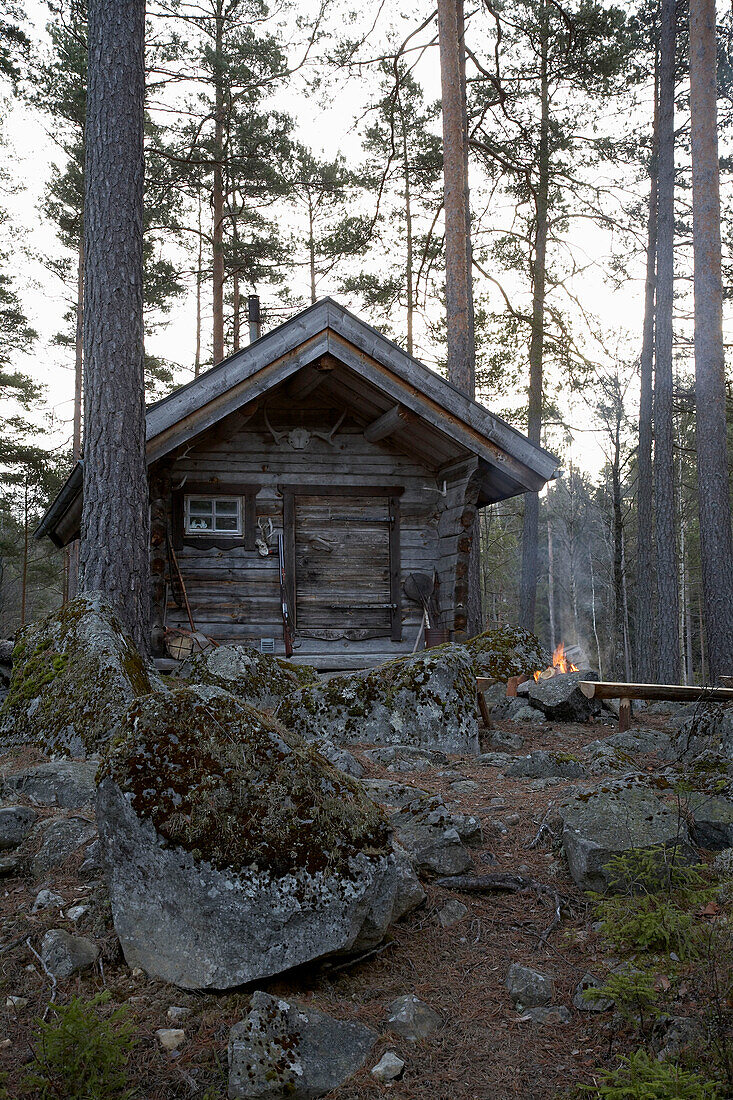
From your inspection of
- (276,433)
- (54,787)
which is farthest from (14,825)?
(276,433)

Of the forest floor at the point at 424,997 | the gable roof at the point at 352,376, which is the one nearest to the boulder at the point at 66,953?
the forest floor at the point at 424,997

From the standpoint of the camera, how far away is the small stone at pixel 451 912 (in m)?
3.43

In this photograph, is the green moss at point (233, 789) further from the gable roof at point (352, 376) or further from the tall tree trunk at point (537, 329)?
the tall tree trunk at point (537, 329)

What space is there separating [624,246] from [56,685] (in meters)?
18.8

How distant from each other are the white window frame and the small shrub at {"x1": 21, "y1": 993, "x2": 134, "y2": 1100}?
9.06m

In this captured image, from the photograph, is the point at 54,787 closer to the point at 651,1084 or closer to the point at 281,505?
the point at 651,1084

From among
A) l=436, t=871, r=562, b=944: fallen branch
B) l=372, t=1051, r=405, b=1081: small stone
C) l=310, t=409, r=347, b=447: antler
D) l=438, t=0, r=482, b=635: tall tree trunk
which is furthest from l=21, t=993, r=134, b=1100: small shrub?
l=438, t=0, r=482, b=635: tall tree trunk

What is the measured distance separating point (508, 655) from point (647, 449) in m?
13.9

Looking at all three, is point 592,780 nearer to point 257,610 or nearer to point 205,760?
point 205,760

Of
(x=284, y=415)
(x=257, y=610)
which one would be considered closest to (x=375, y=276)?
(x=284, y=415)

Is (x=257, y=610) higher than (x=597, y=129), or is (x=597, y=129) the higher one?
(x=597, y=129)

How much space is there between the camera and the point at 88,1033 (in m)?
2.37

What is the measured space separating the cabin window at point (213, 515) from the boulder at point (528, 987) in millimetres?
8867

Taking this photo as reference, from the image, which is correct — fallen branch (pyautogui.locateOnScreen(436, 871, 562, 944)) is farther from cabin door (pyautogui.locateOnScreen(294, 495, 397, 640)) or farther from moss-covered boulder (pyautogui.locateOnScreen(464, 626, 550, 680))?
cabin door (pyautogui.locateOnScreen(294, 495, 397, 640))
